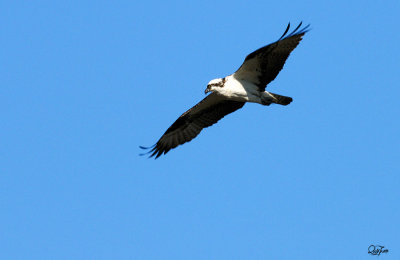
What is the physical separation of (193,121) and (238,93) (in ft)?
6.57

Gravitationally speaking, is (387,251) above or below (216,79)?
below

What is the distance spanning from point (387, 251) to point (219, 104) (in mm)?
4805

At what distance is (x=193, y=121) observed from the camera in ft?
43.4

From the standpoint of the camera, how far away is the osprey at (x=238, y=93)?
1093 centimetres

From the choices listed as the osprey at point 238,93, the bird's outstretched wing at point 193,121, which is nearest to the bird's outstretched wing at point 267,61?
the osprey at point 238,93

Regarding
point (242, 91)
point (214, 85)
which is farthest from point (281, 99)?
point (214, 85)

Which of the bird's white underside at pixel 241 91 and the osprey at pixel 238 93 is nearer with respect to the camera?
the osprey at pixel 238 93

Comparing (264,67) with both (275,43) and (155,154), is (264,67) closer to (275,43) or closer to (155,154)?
(275,43)

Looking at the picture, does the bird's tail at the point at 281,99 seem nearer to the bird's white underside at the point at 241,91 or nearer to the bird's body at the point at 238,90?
the bird's white underside at the point at 241,91

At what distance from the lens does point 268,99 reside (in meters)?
11.6

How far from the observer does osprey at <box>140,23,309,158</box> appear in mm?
10930

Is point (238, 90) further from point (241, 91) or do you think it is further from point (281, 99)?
point (281, 99)

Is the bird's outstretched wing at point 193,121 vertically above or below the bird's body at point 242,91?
above

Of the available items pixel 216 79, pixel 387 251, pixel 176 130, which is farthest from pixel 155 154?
pixel 387 251
